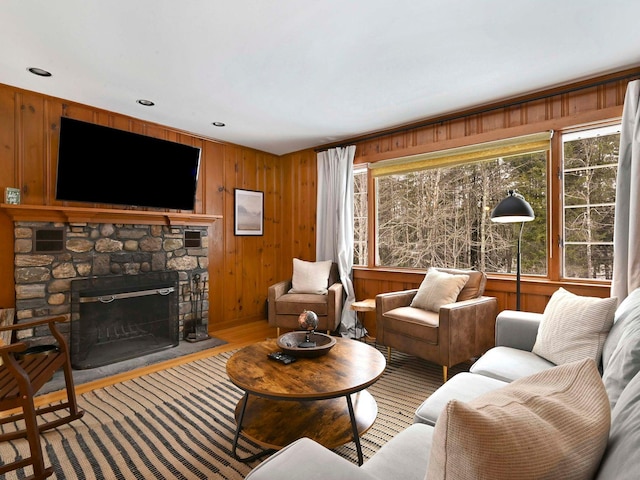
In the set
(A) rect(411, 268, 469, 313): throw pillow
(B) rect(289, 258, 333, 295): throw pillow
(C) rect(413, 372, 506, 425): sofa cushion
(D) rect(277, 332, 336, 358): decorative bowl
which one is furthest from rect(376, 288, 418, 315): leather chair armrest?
(C) rect(413, 372, 506, 425): sofa cushion

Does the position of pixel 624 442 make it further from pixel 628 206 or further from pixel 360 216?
pixel 360 216

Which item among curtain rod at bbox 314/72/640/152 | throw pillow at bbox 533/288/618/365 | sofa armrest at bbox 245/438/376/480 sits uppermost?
curtain rod at bbox 314/72/640/152

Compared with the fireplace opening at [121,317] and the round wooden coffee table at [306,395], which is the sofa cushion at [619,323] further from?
the fireplace opening at [121,317]

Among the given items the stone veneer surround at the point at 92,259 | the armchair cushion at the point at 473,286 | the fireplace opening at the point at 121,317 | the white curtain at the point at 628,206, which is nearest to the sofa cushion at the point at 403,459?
the armchair cushion at the point at 473,286

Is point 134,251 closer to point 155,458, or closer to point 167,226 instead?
point 167,226

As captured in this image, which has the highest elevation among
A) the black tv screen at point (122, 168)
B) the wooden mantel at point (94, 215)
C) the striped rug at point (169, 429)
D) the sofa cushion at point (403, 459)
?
the black tv screen at point (122, 168)

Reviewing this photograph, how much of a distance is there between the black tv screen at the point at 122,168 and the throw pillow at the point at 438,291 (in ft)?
8.83

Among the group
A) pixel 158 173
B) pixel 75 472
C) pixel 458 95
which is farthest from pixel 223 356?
pixel 458 95

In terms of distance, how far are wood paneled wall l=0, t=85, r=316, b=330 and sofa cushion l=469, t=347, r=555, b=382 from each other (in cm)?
301

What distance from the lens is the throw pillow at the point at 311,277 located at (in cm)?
409

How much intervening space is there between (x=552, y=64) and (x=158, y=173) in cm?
364

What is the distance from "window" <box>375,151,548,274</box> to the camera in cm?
310

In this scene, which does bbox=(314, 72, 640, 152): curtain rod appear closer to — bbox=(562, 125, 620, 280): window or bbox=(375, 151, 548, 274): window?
bbox=(562, 125, 620, 280): window

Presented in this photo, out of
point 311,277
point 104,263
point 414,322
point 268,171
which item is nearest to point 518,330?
point 414,322
